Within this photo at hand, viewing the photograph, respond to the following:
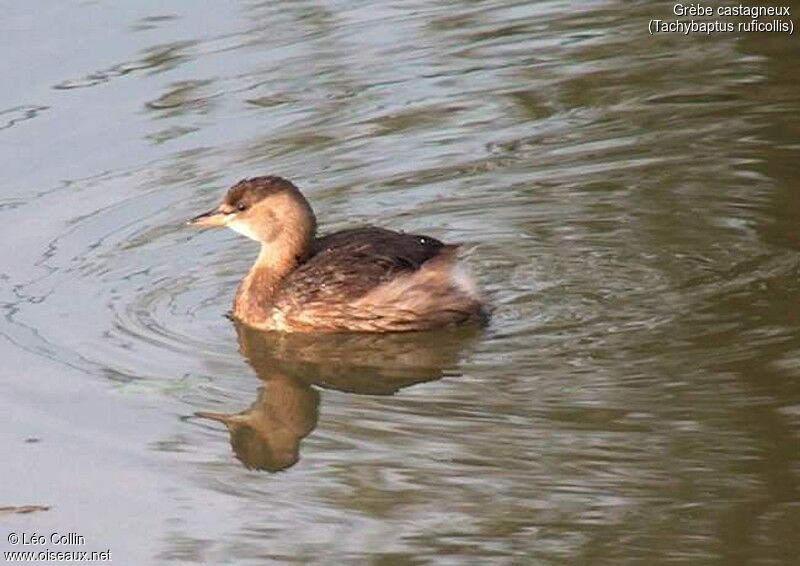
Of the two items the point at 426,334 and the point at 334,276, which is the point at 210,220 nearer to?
the point at 334,276

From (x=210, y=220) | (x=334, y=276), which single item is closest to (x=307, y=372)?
(x=334, y=276)

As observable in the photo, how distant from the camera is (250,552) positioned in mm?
6352

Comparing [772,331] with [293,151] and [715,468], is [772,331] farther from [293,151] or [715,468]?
[293,151]

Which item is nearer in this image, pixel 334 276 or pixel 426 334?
pixel 426 334

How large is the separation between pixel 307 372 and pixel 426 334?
1.85 ft

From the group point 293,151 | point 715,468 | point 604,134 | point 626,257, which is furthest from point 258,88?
point 715,468

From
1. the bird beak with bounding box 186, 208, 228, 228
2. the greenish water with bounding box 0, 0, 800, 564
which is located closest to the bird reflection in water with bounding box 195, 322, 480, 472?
the greenish water with bounding box 0, 0, 800, 564

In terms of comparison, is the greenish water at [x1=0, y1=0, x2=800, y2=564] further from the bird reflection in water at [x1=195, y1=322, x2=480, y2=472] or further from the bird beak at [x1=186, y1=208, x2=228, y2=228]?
the bird beak at [x1=186, y1=208, x2=228, y2=228]

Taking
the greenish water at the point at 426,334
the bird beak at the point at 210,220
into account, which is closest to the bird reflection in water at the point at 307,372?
the greenish water at the point at 426,334

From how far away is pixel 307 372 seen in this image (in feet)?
26.8

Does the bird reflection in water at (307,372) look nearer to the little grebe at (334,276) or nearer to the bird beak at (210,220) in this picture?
the little grebe at (334,276)

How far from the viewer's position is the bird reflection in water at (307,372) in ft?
24.3

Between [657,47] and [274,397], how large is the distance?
4458mm

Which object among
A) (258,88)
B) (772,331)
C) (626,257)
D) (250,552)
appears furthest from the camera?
(258,88)
